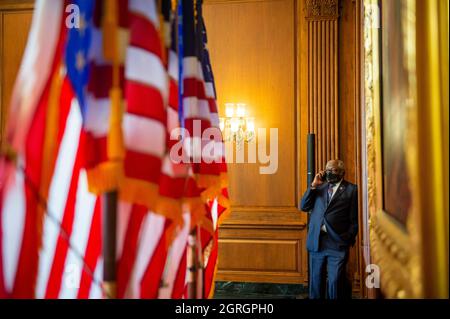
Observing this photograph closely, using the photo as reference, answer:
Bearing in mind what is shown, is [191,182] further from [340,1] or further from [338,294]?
[340,1]

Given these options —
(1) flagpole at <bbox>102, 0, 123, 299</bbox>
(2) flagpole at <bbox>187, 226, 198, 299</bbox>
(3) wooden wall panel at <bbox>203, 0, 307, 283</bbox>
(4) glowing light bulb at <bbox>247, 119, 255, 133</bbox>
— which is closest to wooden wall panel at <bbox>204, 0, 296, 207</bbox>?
(3) wooden wall panel at <bbox>203, 0, 307, 283</bbox>

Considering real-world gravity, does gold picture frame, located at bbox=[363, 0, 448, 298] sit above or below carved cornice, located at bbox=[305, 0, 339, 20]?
below

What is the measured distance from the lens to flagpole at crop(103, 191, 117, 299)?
1.85 meters

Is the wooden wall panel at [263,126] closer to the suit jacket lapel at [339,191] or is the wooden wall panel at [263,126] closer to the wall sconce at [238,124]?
the wall sconce at [238,124]

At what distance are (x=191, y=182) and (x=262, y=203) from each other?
4.57 m

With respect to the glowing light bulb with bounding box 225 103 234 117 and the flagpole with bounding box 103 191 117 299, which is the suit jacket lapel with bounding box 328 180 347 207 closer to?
the glowing light bulb with bounding box 225 103 234 117

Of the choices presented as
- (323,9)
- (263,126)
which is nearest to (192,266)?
(263,126)

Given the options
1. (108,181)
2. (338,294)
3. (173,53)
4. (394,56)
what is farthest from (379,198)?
(338,294)

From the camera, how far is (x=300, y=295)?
660cm

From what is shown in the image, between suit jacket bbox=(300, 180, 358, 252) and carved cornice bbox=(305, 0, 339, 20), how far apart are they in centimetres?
280

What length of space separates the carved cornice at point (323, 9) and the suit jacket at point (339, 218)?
280cm

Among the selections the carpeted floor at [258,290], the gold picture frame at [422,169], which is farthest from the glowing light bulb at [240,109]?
the gold picture frame at [422,169]

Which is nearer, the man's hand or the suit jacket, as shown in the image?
the suit jacket

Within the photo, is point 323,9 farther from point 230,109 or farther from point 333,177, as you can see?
point 333,177
